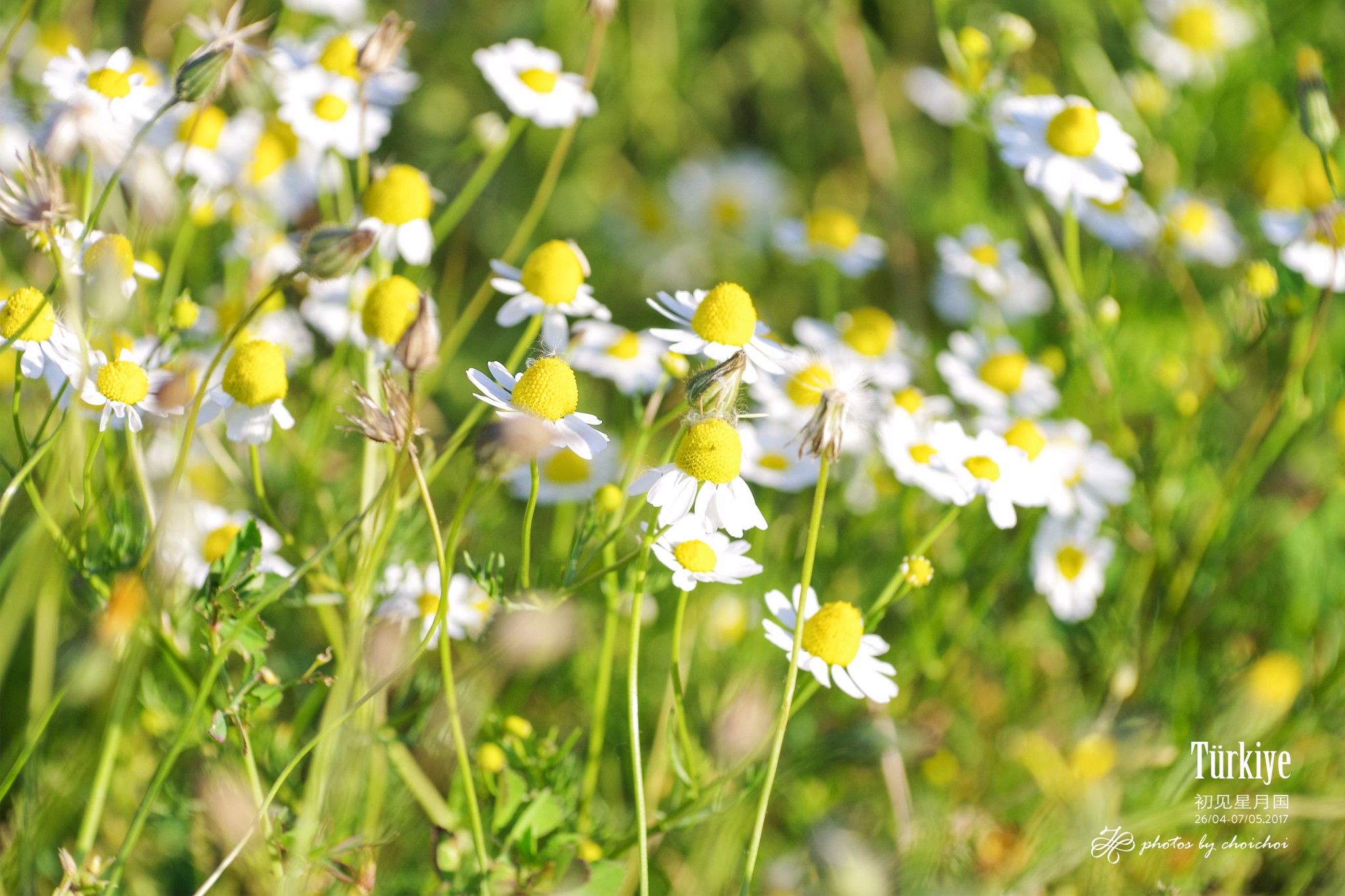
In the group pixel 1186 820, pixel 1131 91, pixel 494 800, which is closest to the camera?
pixel 494 800

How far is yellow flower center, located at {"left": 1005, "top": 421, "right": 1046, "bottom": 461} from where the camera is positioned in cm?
142

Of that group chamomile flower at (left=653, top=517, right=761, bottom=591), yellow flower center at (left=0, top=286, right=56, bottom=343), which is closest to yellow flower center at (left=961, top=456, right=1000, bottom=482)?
chamomile flower at (left=653, top=517, right=761, bottom=591)

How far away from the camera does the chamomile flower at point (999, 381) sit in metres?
1.63

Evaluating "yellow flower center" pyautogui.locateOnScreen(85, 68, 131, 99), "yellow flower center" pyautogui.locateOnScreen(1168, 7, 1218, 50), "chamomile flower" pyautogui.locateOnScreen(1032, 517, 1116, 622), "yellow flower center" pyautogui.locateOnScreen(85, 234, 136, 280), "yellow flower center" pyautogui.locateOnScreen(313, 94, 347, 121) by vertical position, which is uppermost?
"yellow flower center" pyautogui.locateOnScreen(85, 68, 131, 99)

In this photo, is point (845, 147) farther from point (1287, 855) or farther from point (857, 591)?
point (1287, 855)

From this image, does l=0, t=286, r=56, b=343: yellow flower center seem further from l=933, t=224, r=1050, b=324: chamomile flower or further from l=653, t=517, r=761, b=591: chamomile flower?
l=933, t=224, r=1050, b=324: chamomile flower

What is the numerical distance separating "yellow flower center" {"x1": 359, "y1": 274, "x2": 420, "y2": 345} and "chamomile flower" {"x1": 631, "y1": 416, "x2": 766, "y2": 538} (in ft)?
1.23

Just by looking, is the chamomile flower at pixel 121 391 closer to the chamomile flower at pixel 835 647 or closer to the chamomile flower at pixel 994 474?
the chamomile flower at pixel 835 647

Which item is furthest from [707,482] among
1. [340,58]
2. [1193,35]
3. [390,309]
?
[1193,35]

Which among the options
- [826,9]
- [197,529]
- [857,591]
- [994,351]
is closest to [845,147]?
[826,9]

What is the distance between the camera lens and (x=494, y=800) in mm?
1186

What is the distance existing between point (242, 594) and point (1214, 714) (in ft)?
4.37

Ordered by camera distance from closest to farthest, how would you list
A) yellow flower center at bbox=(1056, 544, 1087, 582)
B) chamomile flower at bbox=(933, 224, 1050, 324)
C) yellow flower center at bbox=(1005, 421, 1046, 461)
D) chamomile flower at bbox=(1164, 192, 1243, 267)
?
A: yellow flower center at bbox=(1005, 421, 1046, 461), yellow flower center at bbox=(1056, 544, 1087, 582), chamomile flower at bbox=(933, 224, 1050, 324), chamomile flower at bbox=(1164, 192, 1243, 267)

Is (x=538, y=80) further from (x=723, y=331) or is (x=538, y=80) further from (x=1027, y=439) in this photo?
(x=1027, y=439)
